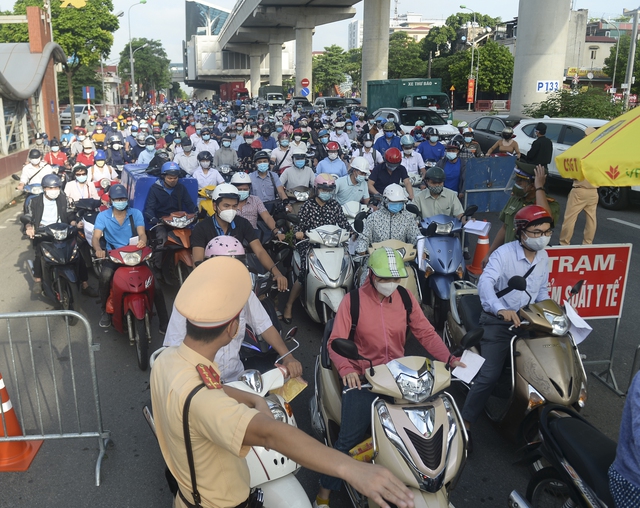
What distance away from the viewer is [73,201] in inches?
416

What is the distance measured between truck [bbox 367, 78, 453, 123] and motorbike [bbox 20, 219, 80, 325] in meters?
22.4

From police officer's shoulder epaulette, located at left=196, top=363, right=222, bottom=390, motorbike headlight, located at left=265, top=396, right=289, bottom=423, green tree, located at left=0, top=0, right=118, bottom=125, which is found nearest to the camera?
police officer's shoulder epaulette, located at left=196, top=363, right=222, bottom=390

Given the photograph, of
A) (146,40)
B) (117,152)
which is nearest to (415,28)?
(146,40)

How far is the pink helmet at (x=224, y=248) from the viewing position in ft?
17.7

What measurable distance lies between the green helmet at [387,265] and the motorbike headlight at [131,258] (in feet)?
11.1

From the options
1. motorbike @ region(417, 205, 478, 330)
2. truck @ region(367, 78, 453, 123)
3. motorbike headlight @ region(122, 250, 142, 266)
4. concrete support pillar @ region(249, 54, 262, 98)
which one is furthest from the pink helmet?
concrete support pillar @ region(249, 54, 262, 98)

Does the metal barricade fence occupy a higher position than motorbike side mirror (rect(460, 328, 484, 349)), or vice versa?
motorbike side mirror (rect(460, 328, 484, 349))

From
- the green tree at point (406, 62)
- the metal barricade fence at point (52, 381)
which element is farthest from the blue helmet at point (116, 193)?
the green tree at point (406, 62)

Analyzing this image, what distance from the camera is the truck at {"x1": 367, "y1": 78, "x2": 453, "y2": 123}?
28703 mm

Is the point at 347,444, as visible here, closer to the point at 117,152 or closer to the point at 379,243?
the point at 379,243

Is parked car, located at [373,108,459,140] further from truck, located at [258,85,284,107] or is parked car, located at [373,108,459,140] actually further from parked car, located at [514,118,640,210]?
truck, located at [258,85,284,107]

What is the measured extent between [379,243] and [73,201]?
616 centimetres

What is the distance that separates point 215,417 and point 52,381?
465 centimetres

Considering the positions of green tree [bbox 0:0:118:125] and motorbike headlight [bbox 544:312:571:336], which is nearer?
motorbike headlight [bbox 544:312:571:336]
